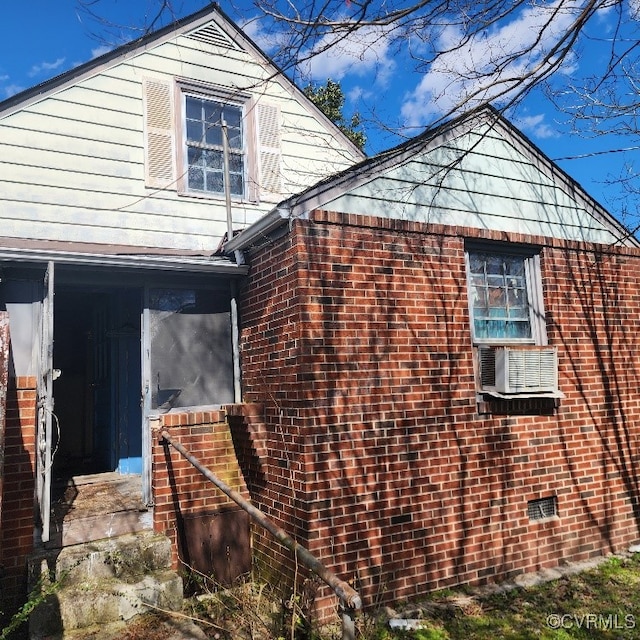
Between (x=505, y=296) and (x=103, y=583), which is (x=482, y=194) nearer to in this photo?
(x=505, y=296)

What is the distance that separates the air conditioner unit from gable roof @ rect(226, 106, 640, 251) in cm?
147

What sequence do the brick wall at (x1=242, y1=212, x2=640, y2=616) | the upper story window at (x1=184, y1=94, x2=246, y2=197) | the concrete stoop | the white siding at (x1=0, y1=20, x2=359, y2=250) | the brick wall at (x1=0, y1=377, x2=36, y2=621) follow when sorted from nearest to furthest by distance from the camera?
the concrete stoop
the brick wall at (x1=0, y1=377, x2=36, y2=621)
the brick wall at (x1=242, y1=212, x2=640, y2=616)
the white siding at (x1=0, y1=20, x2=359, y2=250)
the upper story window at (x1=184, y1=94, x2=246, y2=197)

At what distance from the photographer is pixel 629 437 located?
638 centimetres

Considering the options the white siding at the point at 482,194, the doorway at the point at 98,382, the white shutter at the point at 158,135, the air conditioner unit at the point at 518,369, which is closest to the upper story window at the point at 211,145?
the white shutter at the point at 158,135

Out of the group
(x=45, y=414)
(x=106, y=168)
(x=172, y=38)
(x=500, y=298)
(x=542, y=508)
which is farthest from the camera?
(x=172, y=38)

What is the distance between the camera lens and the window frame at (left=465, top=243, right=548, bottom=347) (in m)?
5.84

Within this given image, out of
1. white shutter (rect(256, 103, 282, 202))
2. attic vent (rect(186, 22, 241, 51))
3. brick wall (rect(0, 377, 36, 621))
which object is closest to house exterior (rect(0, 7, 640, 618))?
brick wall (rect(0, 377, 36, 621))

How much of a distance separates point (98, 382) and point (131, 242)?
247 cm

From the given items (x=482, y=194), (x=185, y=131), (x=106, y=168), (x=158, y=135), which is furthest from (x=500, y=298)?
(x=106, y=168)

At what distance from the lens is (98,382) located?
789 cm

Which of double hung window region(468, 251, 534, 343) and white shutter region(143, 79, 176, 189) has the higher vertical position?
white shutter region(143, 79, 176, 189)


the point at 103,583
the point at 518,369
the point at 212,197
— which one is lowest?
the point at 103,583

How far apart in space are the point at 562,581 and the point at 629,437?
2140 millimetres

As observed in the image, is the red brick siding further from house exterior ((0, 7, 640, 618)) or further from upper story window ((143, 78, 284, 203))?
upper story window ((143, 78, 284, 203))
